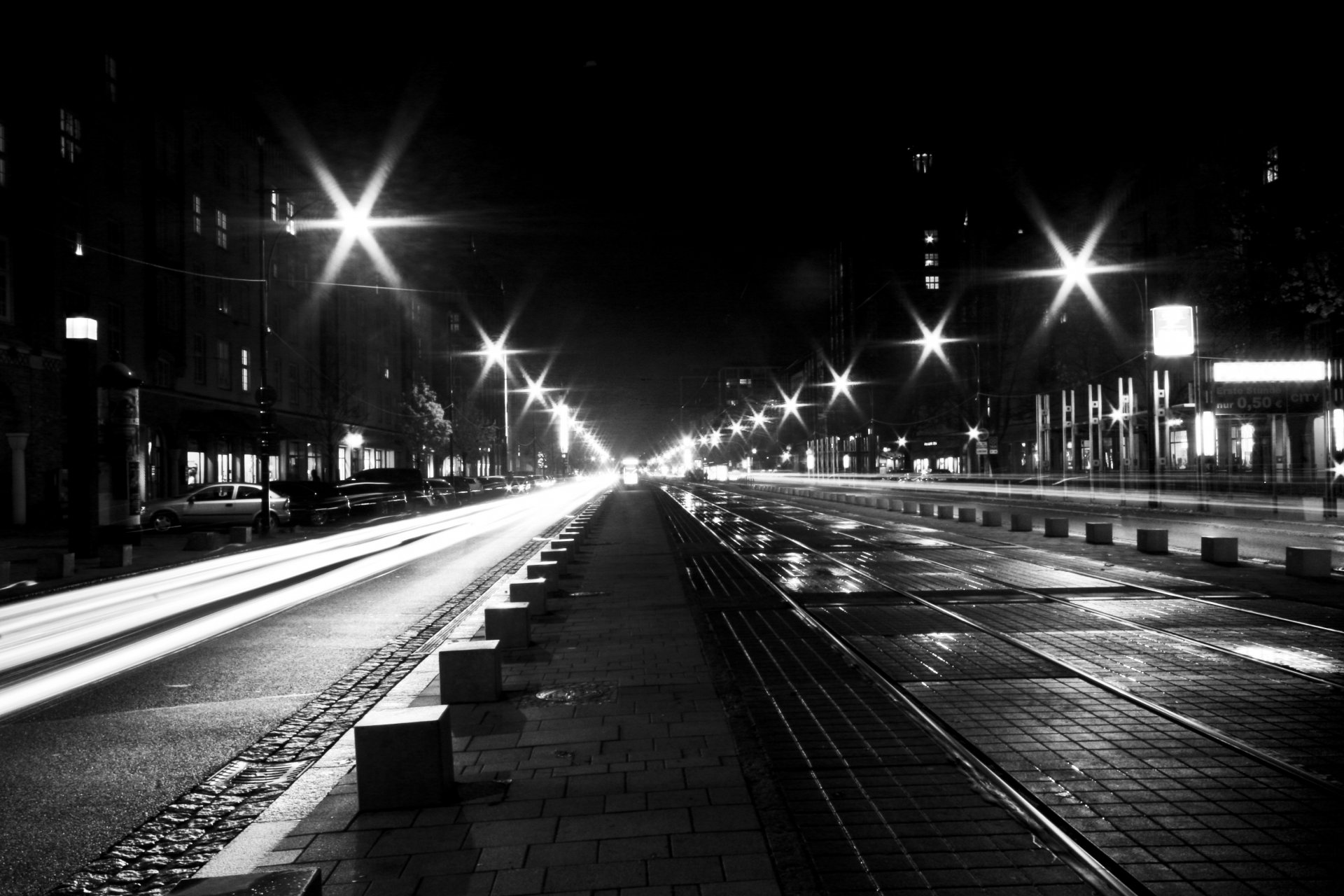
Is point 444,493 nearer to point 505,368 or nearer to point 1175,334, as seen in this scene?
point 505,368

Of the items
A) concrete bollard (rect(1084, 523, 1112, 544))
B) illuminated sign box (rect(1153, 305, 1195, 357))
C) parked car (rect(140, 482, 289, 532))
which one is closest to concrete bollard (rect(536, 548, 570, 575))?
concrete bollard (rect(1084, 523, 1112, 544))

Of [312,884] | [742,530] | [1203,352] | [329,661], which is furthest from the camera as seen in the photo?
[1203,352]

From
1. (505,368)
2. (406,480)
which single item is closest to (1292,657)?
(406,480)

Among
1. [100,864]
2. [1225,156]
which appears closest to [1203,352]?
[1225,156]

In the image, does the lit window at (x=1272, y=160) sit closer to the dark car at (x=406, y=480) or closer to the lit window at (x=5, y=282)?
the dark car at (x=406, y=480)

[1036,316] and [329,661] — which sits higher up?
[1036,316]

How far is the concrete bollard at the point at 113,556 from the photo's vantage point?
779 inches

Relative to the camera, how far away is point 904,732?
21.7ft

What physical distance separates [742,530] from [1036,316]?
4777 cm

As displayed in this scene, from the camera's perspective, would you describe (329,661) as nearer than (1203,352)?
Yes

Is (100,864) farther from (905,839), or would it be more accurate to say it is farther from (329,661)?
(329,661)

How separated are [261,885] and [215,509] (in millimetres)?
32571

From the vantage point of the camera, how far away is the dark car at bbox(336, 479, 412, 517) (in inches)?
1481

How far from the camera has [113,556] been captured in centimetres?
1981
